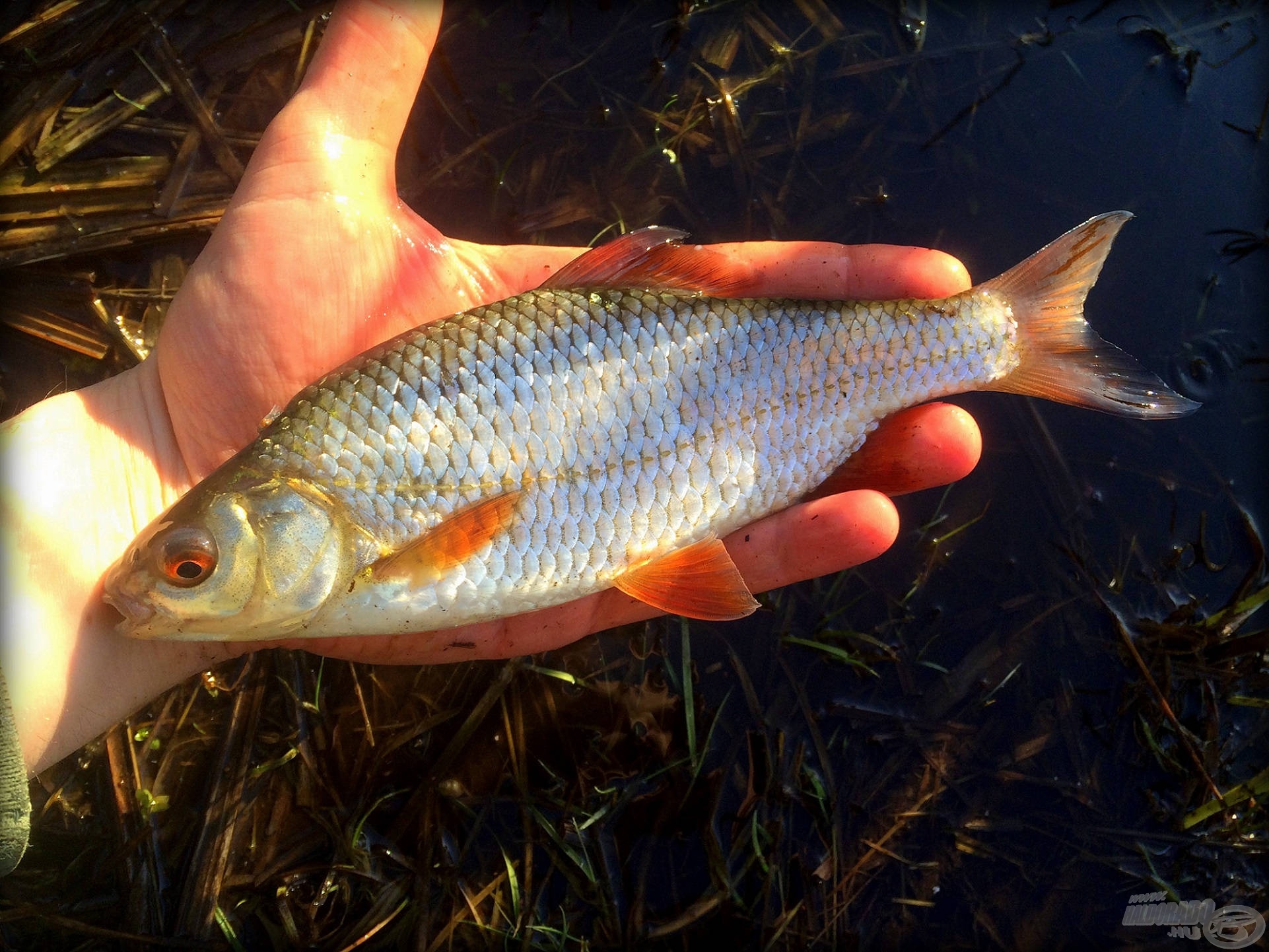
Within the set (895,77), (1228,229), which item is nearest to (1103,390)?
(1228,229)

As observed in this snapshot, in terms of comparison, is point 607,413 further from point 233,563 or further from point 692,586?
point 233,563

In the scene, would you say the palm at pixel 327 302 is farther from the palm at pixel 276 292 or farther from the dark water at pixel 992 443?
the dark water at pixel 992 443

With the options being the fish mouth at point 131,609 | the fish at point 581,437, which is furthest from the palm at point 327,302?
the fish mouth at point 131,609

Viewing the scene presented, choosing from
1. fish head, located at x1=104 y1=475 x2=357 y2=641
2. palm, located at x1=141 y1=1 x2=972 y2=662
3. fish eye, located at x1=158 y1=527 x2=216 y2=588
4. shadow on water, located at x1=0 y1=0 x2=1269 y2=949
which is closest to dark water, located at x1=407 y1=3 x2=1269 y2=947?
shadow on water, located at x1=0 y1=0 x2=1269 y2=949

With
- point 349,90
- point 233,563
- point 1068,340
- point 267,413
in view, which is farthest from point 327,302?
point 1068,340

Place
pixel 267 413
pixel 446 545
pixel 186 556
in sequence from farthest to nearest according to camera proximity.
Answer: pixel 267 413 < pixel 446 545 < pixel 186 556

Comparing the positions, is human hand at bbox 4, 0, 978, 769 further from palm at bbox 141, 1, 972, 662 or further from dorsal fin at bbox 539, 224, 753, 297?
dorsal fin at bbox 539, 224, 753, 297
